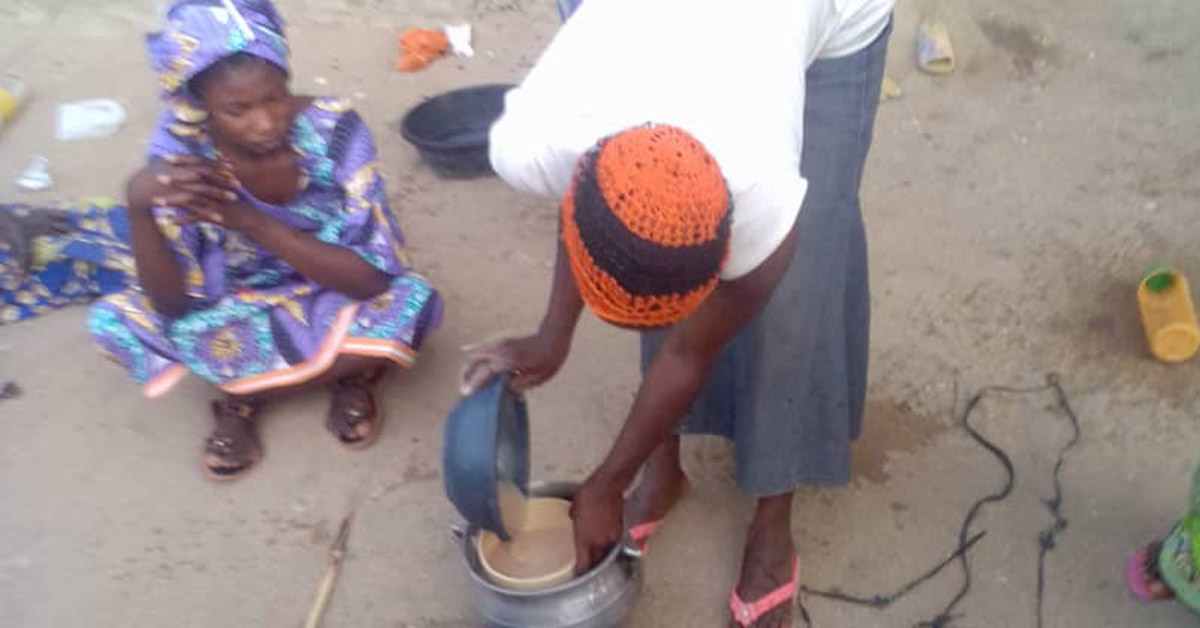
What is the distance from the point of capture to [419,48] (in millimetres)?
3812

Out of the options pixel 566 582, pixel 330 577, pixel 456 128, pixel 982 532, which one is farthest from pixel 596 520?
pixel 456 128

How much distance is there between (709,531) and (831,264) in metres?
0.81

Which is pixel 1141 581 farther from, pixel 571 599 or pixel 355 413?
pixel 355 413

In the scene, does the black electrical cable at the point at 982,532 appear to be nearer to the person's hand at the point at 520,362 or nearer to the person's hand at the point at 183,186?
the person's hand at the point at 520,362

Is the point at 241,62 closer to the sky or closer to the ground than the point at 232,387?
closer to the sky

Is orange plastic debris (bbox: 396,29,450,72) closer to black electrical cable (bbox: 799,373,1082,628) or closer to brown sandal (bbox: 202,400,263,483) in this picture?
brown sandal (bbox: 202,400,263,483)

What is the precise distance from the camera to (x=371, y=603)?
84.9 inches

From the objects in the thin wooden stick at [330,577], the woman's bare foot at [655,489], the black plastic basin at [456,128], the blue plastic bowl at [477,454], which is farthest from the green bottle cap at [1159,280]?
the thin wooden stick at [330,577]

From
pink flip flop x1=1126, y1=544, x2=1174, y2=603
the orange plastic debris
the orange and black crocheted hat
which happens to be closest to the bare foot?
pink flip flop x1=1126, y1=544, x2=1174, y2=603

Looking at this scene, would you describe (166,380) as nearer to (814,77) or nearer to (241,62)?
(241,62)

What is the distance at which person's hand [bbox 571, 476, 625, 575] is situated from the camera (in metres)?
1.63

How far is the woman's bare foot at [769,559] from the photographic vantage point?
2037 mm

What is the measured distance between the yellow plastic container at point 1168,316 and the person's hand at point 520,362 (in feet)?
5.37

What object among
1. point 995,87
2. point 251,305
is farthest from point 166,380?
point 995,87
